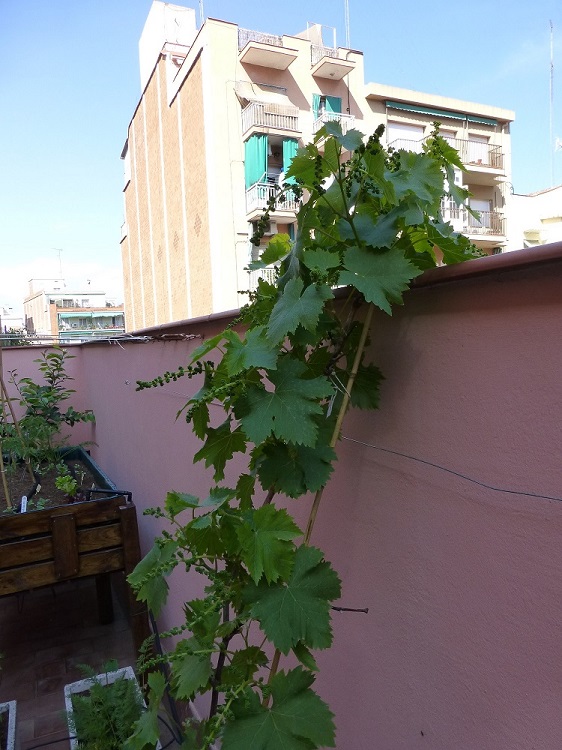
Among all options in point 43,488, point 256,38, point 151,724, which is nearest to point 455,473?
point 151,724

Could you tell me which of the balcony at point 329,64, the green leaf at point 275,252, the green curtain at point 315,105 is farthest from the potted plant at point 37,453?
the balcony at point 329,64

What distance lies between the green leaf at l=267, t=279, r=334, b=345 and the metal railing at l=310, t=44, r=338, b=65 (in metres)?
17.4

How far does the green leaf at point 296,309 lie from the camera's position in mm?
954

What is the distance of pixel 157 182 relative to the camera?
18.3 metres

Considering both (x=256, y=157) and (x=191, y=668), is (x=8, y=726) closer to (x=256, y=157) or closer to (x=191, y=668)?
(x=191, y=668)

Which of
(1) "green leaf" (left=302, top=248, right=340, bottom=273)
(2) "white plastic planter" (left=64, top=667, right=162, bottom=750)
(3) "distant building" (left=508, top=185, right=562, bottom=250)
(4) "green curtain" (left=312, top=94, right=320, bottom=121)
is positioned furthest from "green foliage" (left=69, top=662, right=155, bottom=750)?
(3) "distant building" (left=508, top=185, right=562, bottom=250)

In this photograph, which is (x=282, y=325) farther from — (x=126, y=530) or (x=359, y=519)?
(x=126, y=530)

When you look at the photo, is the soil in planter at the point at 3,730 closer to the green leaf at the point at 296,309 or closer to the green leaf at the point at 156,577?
the green leaf at the point at 156,577

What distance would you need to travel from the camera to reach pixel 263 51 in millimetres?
14336

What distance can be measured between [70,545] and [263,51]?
1498cm

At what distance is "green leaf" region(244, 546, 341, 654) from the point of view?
0.95 m

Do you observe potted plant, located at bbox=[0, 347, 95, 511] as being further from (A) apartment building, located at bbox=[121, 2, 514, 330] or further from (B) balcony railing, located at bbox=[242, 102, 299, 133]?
(B) balcony railing, located at bbox=[242, 102, 299, 133]

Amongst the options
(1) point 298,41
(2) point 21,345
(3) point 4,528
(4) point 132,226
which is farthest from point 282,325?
(4) point 132,226

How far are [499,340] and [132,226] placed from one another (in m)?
23.0
